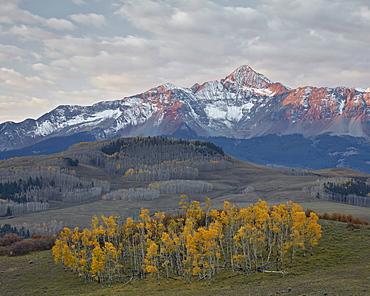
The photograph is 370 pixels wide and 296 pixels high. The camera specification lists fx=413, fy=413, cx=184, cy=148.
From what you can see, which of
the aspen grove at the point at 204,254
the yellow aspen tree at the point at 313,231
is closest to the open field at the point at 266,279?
the aspen grove at the point at 204,254

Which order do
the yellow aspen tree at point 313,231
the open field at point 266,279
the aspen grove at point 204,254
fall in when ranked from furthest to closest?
the yellow aspen tree at point 313,231 < the aspen grove at point 204,254 < the open field at point 266,279

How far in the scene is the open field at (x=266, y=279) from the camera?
52062mm

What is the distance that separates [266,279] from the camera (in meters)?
63.5

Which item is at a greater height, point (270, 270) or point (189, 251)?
point (189, 251)

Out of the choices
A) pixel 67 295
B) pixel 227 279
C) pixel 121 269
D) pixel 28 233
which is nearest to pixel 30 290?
pixel 67 295

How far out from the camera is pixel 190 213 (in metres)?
97.6

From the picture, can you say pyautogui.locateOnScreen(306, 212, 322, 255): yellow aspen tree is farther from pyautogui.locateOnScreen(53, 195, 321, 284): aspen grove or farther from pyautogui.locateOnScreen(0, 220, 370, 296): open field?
pyautogui.locateOnScreen(0, 220, 370, 296): open field

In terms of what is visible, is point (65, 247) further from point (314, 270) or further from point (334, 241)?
point (334, 241)

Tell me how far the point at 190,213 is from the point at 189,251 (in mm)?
30905

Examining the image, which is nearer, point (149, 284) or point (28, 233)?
point (149, 284)

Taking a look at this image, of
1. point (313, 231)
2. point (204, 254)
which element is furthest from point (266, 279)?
point (313, 231)

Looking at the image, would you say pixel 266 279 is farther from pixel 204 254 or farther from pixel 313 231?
pixel 313 231

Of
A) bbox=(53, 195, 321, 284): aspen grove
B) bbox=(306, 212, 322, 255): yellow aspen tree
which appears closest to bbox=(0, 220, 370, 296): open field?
bbox=(53, 195, 321, 284): aspen grove

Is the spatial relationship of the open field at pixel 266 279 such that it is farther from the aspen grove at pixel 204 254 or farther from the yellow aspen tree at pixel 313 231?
the yellow aspen tree at pixel 313 231
